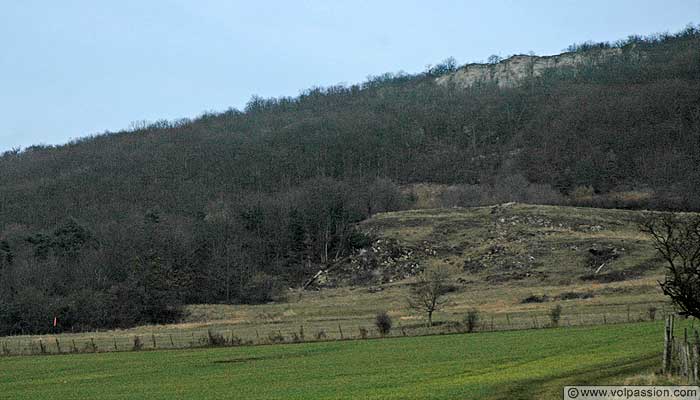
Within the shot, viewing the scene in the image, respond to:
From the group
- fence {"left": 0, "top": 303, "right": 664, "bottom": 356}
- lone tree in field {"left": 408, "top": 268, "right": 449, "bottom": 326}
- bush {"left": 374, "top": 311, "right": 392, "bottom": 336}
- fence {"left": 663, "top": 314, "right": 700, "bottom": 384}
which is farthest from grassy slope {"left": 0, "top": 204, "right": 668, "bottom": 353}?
fence {"left": 663, "top": 314, "right": 700, "bottom": 384}

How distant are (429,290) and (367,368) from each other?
34744mm

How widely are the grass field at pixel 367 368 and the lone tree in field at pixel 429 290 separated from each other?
50.0 feet

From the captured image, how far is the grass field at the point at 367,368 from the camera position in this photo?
28141 millimetres

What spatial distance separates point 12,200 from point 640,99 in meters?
143

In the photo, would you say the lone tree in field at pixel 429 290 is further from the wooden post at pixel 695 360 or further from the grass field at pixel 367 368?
the wooden post at pixel 695 360

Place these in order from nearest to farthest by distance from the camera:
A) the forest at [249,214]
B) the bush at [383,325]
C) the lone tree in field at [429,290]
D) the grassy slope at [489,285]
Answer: the bush at [383,325] < the grassy slope at [489,285] < the lone tree in field at [429,290] < the forest at [249,214]

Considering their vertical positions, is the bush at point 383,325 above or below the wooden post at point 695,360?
below

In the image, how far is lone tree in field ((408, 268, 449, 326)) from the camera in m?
68.8

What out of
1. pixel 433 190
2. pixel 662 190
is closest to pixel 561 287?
pixel 662 190

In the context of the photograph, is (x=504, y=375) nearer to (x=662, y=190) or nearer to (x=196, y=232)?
(x=196, y=232)

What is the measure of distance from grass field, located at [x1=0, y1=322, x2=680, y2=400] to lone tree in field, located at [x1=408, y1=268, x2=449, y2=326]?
50.0 feet

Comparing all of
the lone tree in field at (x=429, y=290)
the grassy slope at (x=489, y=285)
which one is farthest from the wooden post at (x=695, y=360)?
the lone tree in field at (x=429, y=290)

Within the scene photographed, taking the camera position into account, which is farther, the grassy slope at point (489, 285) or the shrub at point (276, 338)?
the grassy slope at point (489, 285)

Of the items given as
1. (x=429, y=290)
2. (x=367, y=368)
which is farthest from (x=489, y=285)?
(x=367, y=368)
